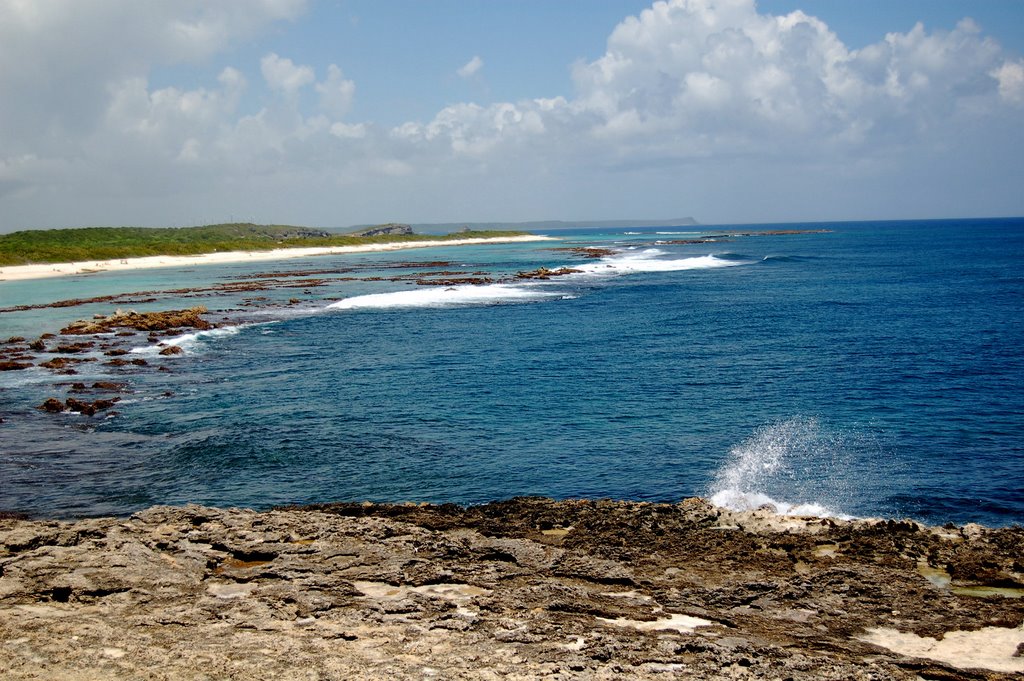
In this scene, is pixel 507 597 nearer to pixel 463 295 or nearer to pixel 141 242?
pixel 463 295

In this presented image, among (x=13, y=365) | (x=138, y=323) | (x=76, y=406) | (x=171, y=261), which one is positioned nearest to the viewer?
(x=76, y=406)

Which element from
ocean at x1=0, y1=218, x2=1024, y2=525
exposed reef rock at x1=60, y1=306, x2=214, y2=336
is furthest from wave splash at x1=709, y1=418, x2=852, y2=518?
exposed reef rock at x1=60, y1=306, x2=214, y2=336

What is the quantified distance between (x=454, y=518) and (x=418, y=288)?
51.3 meters

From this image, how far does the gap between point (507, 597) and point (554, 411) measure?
12710mm

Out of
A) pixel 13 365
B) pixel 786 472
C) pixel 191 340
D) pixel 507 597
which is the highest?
pixel 191 340

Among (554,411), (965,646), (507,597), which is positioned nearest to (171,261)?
(554,411)

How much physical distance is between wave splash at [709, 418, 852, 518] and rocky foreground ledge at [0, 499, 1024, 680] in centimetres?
183

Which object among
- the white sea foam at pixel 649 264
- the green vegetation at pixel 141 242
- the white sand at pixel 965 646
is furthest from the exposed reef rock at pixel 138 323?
the green vegetation at pixel 141 242

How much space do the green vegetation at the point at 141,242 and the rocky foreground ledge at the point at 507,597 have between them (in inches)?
3815

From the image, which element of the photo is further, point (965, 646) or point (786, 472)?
point (786, 472)

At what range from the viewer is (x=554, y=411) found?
22.6 metres

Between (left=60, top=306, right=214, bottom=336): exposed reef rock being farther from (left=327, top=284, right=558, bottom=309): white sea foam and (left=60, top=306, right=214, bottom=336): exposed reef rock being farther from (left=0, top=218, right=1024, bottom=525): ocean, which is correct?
(left=327, top=284, right=558, bottom=309): white sea foam

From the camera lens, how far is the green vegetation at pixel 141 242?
326ft

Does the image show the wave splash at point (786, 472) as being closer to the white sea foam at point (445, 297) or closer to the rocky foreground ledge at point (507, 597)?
the rocky foreground ledge at point (507, 597)
